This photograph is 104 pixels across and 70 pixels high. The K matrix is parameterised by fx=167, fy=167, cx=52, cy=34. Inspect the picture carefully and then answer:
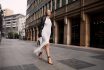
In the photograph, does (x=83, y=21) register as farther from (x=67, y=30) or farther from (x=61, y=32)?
(x=61, y=32)

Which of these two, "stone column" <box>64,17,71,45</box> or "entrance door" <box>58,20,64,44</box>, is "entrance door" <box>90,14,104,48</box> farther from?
"entrance door" <box>58,20,64,44</box>

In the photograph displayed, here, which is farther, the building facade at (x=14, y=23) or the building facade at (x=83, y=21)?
the building facade at (x=14, y=23)

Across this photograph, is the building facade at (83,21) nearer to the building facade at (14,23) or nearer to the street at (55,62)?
the street at (55,62)

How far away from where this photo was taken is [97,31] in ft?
56.6

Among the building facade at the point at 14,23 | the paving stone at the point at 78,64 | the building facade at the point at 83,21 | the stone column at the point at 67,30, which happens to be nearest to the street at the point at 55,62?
the paving stone at the point at 78,64

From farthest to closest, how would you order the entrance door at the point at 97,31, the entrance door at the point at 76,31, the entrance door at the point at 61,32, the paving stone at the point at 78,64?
the entrance door at the point at 61,32
the entrance door at the point at 76,31
the entrance door at the point at 97,31
the paving stone at the point at 78,64

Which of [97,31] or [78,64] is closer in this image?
[78,64]

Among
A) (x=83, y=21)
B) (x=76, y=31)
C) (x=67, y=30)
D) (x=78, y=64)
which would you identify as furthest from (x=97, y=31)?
(x=78, y=64)

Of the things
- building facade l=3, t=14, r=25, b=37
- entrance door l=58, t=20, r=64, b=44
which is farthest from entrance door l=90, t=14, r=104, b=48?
building facade l=3, t=14, r=25, b=37

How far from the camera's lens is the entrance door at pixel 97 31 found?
16562 millimetres

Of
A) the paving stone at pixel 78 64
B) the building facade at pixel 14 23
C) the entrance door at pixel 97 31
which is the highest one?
the building facade at pixel 14 23

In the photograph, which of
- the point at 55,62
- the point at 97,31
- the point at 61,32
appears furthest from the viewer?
the point at 61,32

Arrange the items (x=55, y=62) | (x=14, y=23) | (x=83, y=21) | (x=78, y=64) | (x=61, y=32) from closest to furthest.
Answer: (x=78, y=64)
(x=55, y=62)
(x=83, y=21)
(x=61, y=32)
(x=14, y=23)

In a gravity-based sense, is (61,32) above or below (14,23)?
below
